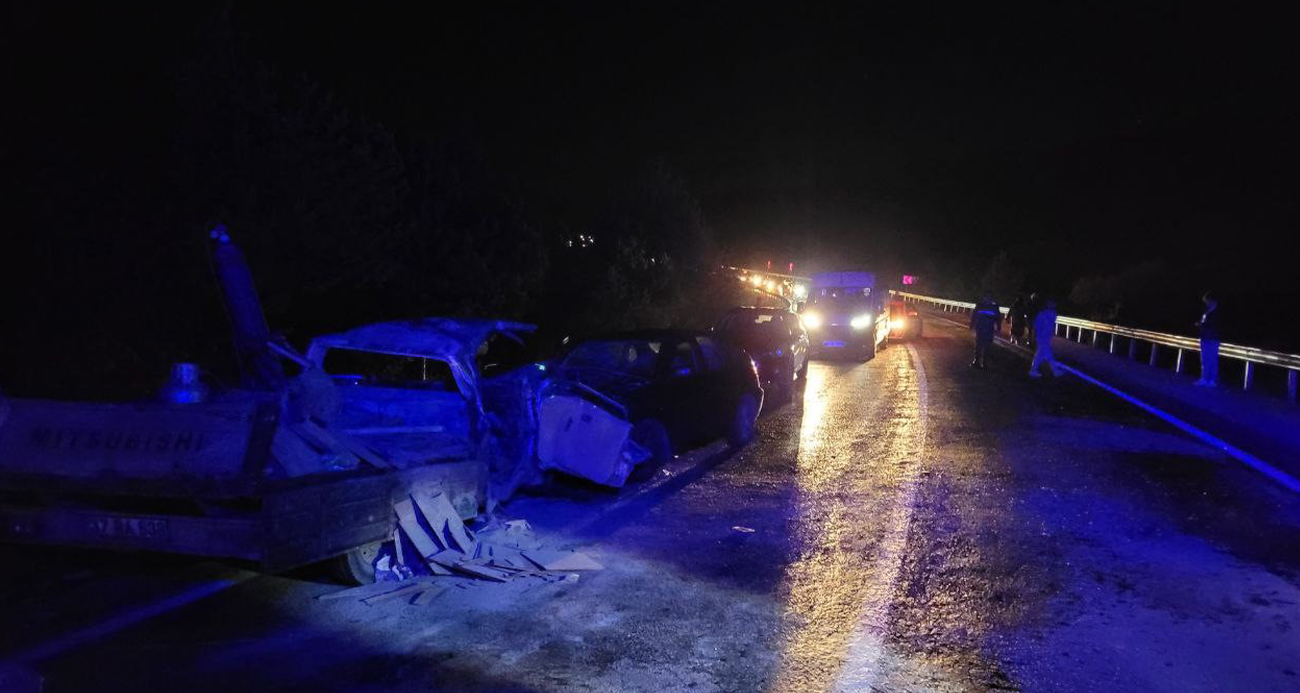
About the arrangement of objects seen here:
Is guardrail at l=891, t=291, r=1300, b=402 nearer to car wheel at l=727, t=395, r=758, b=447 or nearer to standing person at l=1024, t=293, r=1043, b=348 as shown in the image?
standing person at l=1024, t=293, r=1043, b=348

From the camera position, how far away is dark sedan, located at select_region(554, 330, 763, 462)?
9203 millimetres

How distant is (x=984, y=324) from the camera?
64.3 ft

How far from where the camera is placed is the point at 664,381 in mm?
9609

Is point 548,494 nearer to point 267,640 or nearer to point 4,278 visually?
point 267,640

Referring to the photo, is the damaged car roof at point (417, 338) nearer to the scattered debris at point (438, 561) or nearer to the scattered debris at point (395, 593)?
the scattered debris at point (438, 561)

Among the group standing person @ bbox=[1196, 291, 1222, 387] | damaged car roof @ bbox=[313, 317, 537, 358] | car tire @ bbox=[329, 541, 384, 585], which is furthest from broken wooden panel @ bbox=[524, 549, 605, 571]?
standing person @ bbox=[1196, 291, 1222, 387]

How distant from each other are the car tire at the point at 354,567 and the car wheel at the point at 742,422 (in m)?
5.81

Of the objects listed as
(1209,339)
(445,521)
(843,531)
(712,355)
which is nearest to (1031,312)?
(1209,339)

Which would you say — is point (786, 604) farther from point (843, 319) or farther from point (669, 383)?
point (843, 319)

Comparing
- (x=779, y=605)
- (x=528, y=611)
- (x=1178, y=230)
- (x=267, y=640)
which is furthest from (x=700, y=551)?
(x=1178, y=230)

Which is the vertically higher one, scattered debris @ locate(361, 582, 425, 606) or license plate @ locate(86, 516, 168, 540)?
license plate @ locate(86, 516, 168, 540)

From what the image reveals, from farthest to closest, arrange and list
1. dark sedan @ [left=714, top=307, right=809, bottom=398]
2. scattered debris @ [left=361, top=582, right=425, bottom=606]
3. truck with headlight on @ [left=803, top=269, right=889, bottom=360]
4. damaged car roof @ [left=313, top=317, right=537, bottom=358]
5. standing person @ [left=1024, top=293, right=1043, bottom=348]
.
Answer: truck with headlight on @ [left=803, top=269, right=889, bottom=360] < standing person @ [left=1024, top=293, right=1043, bottom=348] < dark sedan @ [left=714, top=307, right=809, bottom=398] < damaged car roof @ [left=313, top=317, right=537, bottom=358] < scattered debris @ [left=361, top=582, right=425, bottom=606]

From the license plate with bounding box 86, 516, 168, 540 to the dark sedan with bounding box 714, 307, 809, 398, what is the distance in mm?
9558

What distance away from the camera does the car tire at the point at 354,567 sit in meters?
5.77
